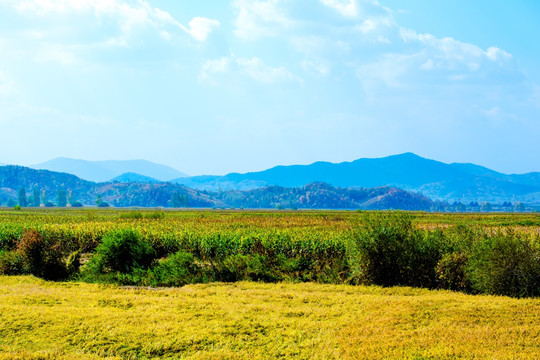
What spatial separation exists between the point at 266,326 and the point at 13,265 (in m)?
14.9

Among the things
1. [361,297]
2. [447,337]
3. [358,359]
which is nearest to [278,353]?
[358,359]

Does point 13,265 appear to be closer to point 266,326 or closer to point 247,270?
point 247,270

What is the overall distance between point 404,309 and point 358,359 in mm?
3442

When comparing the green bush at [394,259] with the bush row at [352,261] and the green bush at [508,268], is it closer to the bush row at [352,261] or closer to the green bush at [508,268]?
the bush row at [352,261]

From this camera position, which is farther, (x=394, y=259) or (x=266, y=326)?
(x=394, y=259)

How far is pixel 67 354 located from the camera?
829 centimetres

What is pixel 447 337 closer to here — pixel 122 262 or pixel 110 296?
pixel 110 296

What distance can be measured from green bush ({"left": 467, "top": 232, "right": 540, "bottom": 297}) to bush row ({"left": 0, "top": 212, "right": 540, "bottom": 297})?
0.03 meters

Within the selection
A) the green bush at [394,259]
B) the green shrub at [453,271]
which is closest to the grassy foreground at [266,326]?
the green shrub at [453,271]

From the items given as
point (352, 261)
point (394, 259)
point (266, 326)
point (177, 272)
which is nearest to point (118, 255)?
point (177, 272)

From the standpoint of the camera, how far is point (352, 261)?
16688 millimetres

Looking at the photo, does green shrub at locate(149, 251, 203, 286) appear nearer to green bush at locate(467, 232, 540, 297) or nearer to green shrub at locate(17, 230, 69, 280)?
green shrub at locate(17, 230, 69, 280)

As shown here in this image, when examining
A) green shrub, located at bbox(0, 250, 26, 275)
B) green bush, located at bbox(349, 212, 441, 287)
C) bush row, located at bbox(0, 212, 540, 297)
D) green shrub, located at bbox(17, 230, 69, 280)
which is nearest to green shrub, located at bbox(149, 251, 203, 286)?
bush row, located at bbox(0, 212, 540, 297)

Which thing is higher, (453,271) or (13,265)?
(13,265)
